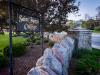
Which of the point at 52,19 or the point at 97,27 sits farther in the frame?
the point at 97,27

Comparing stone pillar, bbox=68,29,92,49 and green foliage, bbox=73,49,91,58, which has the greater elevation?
stone pillar, bbox=68,29,92,49

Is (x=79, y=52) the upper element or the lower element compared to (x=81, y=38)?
lower

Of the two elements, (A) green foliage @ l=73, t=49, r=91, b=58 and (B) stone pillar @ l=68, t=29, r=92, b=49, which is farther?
(B) stone pillar @ l=68, t=29, r=92, b=49

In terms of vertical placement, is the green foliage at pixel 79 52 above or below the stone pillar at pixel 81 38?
below

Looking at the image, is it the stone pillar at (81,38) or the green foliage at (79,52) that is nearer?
the green foliage at (79,52)

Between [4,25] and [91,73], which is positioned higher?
[4,25]

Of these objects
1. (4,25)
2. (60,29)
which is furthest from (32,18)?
(60,29)

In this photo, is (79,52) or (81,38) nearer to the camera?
(79,52)

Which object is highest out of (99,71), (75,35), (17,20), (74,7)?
(74,7)

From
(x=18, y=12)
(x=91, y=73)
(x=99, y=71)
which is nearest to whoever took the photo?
(x=18, y=12)

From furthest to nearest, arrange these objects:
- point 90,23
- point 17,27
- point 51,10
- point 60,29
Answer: point 90,23
point 60,29
point 51,10
point 17,27

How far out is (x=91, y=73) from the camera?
215 inches

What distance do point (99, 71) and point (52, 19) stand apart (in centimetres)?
471

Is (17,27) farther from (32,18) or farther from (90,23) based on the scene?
(90,23)
